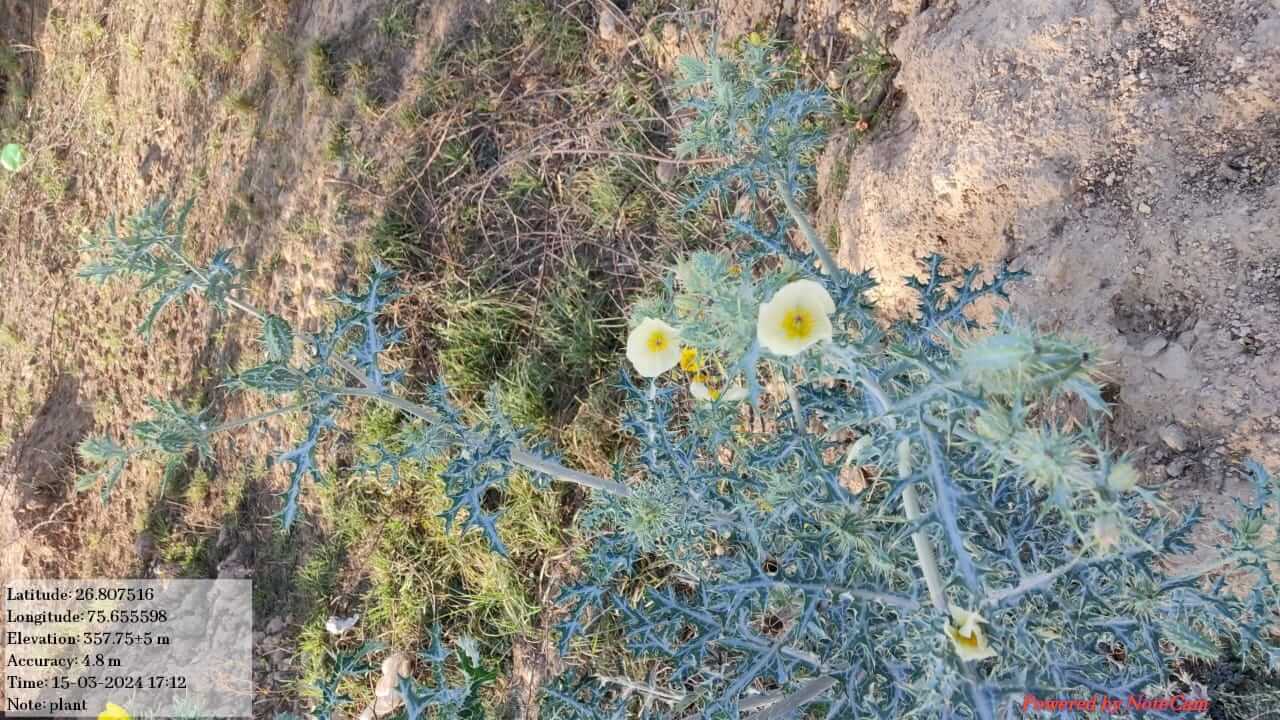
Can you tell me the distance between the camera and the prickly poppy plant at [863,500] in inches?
56.1

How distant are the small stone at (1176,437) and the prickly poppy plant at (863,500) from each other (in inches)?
6.2

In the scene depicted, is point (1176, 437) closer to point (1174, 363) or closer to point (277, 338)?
point (1174, 363)

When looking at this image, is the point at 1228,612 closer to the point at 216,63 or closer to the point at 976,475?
the point at 976,475

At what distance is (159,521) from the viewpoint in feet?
14.3

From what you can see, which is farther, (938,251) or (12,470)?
(12,470)

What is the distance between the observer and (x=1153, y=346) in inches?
82.9

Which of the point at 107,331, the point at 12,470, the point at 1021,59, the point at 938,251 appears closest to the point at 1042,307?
the point at 938,251

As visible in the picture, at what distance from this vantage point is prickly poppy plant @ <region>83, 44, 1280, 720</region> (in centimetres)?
143

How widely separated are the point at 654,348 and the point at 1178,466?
134cm

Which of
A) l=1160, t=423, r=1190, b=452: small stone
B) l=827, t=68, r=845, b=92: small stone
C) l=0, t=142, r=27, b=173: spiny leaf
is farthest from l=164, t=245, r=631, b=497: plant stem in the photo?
l=0, t=142, r=27, b=173: spiny leaf

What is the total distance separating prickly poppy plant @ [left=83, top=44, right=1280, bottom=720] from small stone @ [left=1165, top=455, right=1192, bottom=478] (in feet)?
0.37

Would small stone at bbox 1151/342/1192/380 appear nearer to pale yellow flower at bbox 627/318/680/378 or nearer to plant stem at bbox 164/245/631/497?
pale yellow flower at bbox 627/318/680/378

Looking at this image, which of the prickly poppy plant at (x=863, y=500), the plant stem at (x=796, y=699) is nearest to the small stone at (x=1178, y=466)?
the prickly poppy plant at (x=863, y=500)

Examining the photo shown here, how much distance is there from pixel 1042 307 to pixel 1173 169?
0.45 metres
